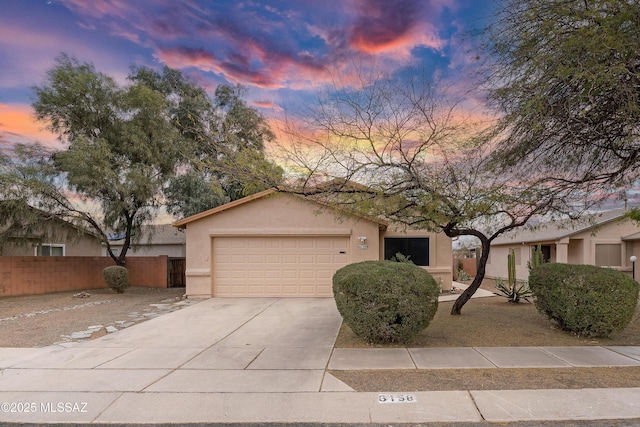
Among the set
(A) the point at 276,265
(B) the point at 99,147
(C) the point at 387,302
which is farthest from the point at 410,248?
(B) the point at 99,147

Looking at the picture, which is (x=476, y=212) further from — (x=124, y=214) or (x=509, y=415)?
(x=124, y=214)

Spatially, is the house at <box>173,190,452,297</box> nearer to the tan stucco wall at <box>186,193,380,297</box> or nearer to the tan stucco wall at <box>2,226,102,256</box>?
the tan stucco wall at <box>186,193,380,297</box>

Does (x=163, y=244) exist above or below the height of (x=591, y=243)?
below

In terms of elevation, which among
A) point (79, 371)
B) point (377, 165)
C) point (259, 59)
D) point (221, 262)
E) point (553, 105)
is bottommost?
point (79, 371)

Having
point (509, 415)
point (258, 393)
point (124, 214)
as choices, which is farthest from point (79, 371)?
point (124, 214)

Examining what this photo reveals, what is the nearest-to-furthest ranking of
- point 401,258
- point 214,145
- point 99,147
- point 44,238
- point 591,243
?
point 214,145, point 401,258, point 99,147, point 44,238, point 591,243

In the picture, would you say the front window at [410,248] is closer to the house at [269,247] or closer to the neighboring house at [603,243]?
the house at [269,247]

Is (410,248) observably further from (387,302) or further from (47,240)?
(47,240)

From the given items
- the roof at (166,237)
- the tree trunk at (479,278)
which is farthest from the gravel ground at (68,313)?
the roof at (166,237)

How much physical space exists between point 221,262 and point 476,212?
9.35 meters

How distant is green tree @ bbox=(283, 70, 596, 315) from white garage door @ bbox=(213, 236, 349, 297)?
5.44m

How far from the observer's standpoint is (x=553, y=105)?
7219mm

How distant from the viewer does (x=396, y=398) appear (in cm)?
480

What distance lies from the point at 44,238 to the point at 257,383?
16483 millimetres
